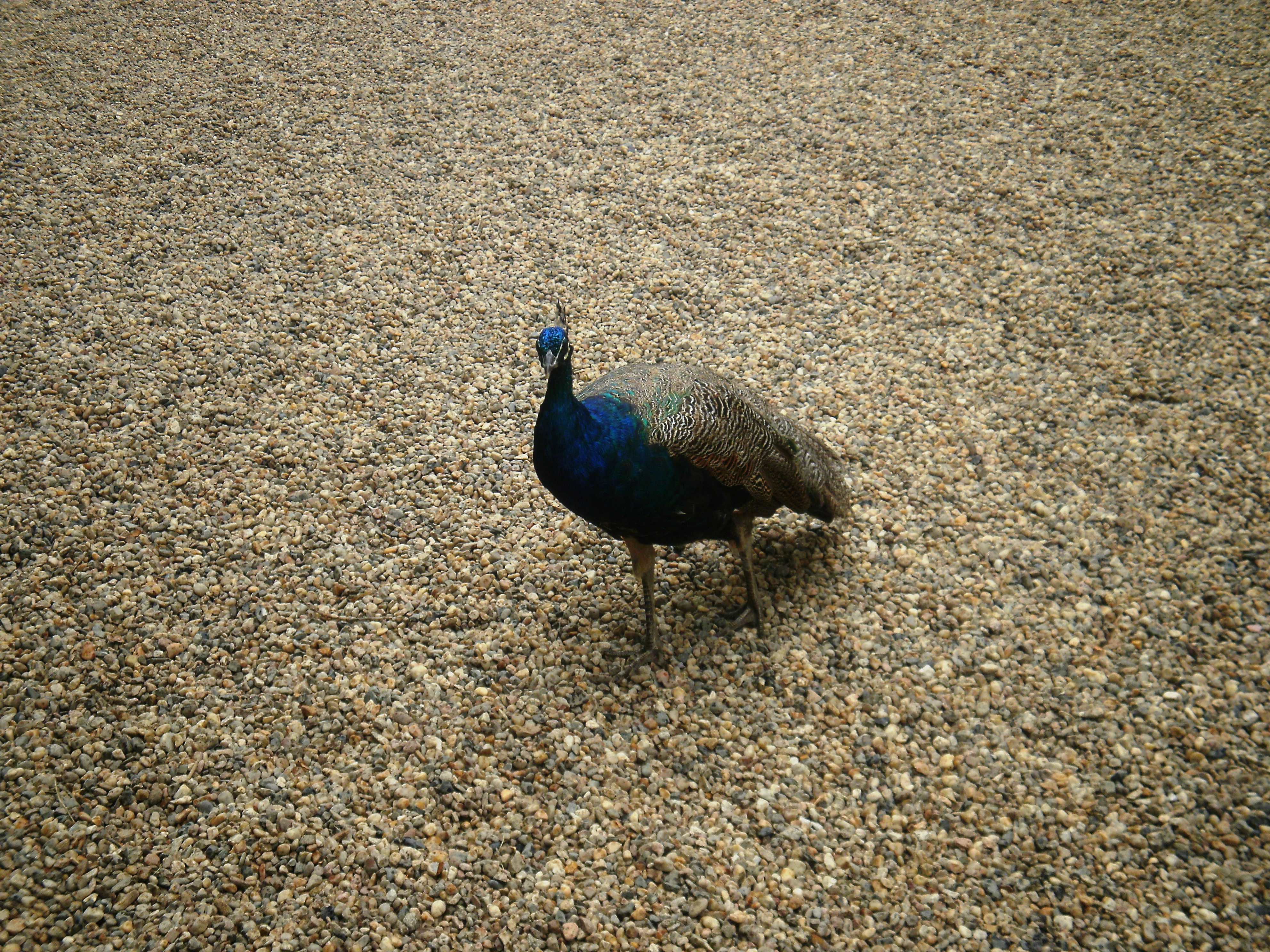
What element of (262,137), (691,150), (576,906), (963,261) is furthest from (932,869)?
(262,137)

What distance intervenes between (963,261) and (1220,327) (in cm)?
104

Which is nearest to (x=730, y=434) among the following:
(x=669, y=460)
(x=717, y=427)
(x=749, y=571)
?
(x=717, y=427)

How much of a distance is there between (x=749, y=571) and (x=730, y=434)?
1.44 feet

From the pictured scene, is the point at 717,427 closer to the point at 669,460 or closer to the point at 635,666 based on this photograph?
the point at 669,460

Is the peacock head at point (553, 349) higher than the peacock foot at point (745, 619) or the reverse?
higher

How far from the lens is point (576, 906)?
2.14 metres

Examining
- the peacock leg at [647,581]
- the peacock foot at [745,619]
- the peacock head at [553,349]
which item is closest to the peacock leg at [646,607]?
the peacock leg at [647,581]

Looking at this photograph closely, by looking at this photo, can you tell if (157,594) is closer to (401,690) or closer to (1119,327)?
(401,690)

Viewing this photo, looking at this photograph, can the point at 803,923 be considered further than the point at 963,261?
No

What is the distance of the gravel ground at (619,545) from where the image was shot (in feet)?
7.20

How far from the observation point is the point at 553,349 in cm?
224

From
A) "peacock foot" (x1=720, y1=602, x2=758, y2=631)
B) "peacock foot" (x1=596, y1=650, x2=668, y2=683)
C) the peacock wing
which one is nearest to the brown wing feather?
the peacock wing

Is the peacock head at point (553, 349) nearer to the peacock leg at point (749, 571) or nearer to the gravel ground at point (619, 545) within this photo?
the peacock leg at point (749, 571)

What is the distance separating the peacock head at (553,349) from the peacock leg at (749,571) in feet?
2.37
